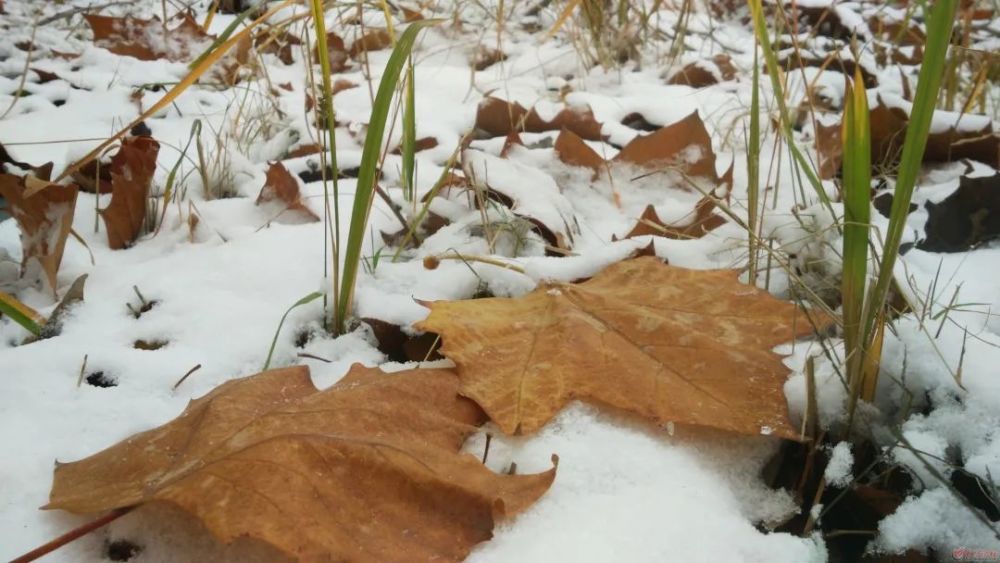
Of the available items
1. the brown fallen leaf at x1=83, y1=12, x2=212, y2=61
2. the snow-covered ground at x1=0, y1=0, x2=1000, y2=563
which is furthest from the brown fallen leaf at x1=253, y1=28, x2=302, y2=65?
the snow-covered ground at x1=0, y1=0, x2=1000, y2=563

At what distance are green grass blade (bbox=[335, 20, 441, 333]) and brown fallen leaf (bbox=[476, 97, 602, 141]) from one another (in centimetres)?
→ 81

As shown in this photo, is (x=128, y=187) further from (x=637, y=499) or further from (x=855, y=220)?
(x=855, y=220)

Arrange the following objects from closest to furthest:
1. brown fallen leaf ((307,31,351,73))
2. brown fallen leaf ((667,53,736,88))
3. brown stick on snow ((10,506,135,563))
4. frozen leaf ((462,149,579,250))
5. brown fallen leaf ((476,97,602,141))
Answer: brown stick on snow ((10,506,135,563)) < frozen leaf ((462,149,579,250)) < brown fallen leaf ((476,97,602,141)) < brown fallen leaf ((667,53,736,88)) < brown fallen leaf ((307,31,351,73))

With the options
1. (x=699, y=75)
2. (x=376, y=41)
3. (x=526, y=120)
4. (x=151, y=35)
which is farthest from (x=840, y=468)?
(x=151, y=35)

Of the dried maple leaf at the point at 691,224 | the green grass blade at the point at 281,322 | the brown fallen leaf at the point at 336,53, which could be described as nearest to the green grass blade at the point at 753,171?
the dried maple leaf at the point at 691,224

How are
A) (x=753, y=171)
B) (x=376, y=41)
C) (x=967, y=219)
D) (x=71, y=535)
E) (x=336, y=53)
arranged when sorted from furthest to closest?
(x=376, y=41) < (x=336, y=53) < (x=967, y=219) < (x=753, y=171) < (x=71, y=535)

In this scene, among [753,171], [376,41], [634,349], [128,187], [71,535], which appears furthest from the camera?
[376,41]

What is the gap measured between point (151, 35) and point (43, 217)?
1.67 m

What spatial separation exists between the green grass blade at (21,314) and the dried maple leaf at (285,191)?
45 centimetres

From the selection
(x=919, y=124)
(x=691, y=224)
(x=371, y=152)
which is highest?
(x=919, y=124)

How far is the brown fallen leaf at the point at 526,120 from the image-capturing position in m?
1.64

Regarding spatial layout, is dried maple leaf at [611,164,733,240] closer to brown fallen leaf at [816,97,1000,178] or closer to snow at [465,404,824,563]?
brown fallen leaf at [816,97,1000,178]

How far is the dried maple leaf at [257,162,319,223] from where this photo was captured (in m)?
1.29

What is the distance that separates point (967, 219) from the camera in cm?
108
